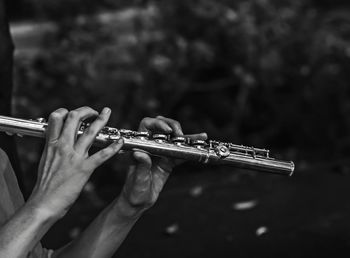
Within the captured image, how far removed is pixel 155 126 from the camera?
2055mm

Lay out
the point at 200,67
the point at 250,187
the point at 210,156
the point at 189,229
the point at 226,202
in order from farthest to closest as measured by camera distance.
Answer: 1. the point at 200,67
2. the point at 250,187
3. the point at 226,202
4. the point at 189,229
5. the point at 210,156

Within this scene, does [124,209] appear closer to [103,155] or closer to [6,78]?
[103,155]

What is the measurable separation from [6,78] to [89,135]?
4.90 feet

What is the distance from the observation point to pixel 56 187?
5.26 ft

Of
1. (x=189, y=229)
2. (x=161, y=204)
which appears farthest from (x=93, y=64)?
(x=189, y=229)

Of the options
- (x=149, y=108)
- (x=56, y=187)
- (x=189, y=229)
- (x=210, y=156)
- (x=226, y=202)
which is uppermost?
(x=149, y=108)

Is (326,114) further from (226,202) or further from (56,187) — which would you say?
(56,187)

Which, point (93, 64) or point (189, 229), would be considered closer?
point (189, 229)

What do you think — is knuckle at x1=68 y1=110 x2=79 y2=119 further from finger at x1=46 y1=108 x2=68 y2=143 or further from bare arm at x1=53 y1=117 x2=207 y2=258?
bare arm at x1=53 y1=117 x2=207 y2=258

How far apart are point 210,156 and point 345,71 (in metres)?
3.91

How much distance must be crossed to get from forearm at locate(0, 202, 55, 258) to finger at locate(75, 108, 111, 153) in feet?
0.66

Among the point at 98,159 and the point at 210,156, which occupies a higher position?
the point at 210,156

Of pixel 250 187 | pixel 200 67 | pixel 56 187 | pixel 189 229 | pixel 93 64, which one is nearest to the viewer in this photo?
pixel 56 187

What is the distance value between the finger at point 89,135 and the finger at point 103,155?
3cm
